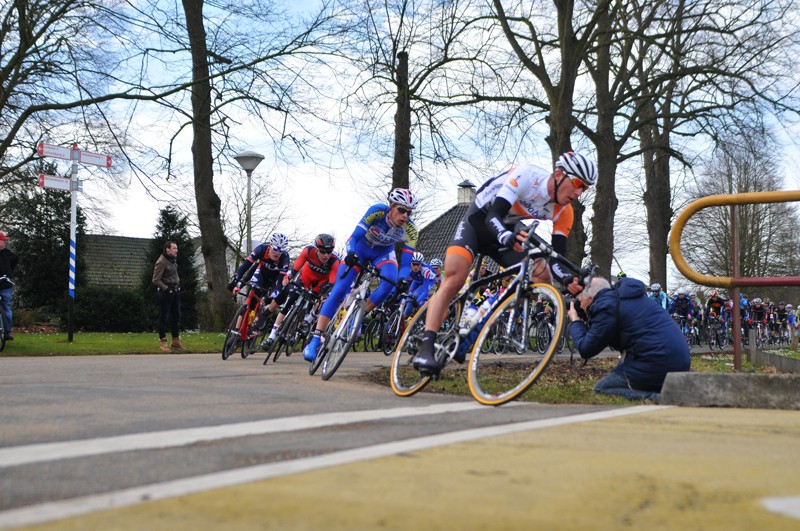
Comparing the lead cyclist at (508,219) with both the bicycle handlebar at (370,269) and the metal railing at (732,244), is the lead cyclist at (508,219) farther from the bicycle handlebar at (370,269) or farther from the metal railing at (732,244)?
the bicycle handlebar at (370,269)

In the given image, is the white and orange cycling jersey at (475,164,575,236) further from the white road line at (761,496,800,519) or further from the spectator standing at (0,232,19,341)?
the spectator standing at (0,232,19,341)

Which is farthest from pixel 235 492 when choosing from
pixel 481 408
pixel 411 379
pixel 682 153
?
pixel 682 153

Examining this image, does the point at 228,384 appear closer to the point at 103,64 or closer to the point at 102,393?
the point at 102,393

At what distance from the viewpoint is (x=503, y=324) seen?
6.73 m

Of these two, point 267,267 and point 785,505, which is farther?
point 267,267

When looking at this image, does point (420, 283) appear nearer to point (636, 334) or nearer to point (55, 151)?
point (55, 151)

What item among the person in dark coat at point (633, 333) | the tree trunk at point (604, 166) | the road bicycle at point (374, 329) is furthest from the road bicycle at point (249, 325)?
the tree trunk at point (604, 166)

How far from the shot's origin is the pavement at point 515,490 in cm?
254

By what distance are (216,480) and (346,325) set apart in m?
5.88

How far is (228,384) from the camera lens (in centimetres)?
787

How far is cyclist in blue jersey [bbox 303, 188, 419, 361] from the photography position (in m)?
9.62

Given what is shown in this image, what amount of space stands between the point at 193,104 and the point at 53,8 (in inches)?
149

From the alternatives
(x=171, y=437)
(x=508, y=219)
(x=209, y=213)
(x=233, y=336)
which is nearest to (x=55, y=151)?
(x=233, y=336)

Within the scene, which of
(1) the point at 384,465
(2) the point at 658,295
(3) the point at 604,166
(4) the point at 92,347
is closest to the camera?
(1) the point at 384,465
